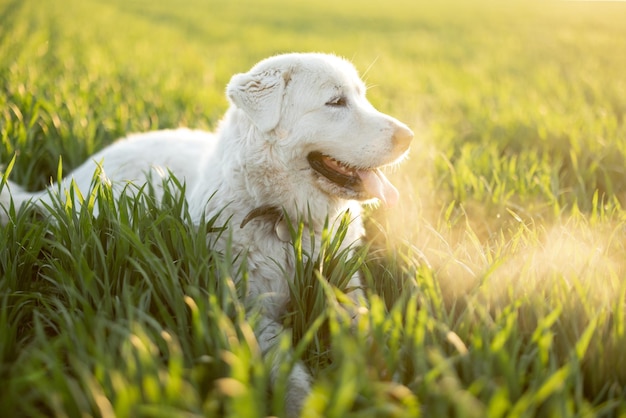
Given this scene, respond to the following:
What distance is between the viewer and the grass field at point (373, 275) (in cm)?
150

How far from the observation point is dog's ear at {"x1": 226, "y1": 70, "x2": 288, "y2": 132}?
2.68 meters

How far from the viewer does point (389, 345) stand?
183cm

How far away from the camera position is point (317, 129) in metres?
2.75

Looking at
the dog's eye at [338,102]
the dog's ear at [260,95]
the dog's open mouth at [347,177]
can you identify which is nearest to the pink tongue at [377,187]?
the dog's open mouth at [347,177]

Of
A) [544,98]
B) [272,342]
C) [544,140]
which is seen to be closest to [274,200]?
[272,342]

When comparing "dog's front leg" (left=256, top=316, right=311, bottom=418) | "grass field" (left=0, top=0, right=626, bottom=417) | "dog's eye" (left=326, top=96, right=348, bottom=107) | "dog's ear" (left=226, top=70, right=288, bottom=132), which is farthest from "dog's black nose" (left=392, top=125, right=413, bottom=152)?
"dog's front leg" (left=256, top=316, right=311, bottom=418)

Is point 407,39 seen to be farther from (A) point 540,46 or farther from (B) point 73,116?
(B) point 73,116

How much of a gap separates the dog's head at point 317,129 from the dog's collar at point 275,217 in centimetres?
17

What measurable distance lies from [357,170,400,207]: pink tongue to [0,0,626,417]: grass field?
26cm

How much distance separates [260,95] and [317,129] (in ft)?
1.14

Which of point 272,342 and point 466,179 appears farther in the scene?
point 466,179

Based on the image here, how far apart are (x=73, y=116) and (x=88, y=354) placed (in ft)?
11.9

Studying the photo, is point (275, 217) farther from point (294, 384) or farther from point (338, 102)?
point (294, 384)

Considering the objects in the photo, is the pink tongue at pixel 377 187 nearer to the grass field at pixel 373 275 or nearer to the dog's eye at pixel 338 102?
the grass field at pixel 373 275
